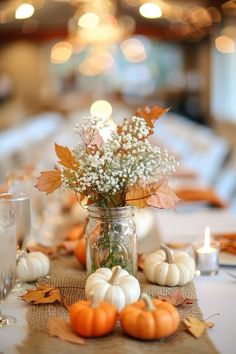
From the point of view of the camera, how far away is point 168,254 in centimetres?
169

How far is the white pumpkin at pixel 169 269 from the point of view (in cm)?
166

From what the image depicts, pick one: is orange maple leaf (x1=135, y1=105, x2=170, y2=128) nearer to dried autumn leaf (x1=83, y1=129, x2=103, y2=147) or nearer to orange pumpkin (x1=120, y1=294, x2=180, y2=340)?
dried autumn leaf (x1=83, y1=129, x2=103, y2=147)

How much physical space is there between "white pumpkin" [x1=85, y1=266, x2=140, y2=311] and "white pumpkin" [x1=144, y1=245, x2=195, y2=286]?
214 mm

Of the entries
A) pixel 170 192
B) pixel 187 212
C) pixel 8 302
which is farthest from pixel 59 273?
pixel 187 212

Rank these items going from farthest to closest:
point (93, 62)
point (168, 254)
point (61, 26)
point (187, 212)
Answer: point (61, 26), point (93, 62), point (187, 212), point (168, 254)

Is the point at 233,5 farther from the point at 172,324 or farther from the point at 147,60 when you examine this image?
the point at 147,60

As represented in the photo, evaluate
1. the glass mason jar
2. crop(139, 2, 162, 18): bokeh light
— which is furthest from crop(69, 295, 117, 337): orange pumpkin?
crop(139, 2, 162, 18): bokeh light

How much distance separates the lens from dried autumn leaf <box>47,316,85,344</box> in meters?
1.29

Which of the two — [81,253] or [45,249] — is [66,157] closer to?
[81,253]

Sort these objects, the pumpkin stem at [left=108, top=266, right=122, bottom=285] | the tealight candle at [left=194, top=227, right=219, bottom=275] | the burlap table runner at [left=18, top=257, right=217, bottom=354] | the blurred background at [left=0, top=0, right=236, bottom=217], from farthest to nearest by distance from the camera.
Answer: the blurred background at [left=0, top=0, right=236, bottom=217]
the tealight candle at [left=194, top=227, right=219, bottom=275]
the pumpkin stem at [left=108, top=266, right=122, bottom=285]
the burlap table runner at [left=18, top=257, right=217, bottom=354]

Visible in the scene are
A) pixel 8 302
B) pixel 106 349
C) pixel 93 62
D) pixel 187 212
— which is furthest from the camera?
pixel 93 62

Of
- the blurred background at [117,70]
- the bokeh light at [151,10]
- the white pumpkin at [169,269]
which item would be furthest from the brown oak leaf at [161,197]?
the blurred background at [117,70]

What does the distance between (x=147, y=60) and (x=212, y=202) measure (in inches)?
662

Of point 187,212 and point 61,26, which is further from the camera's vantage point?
point 61,26
